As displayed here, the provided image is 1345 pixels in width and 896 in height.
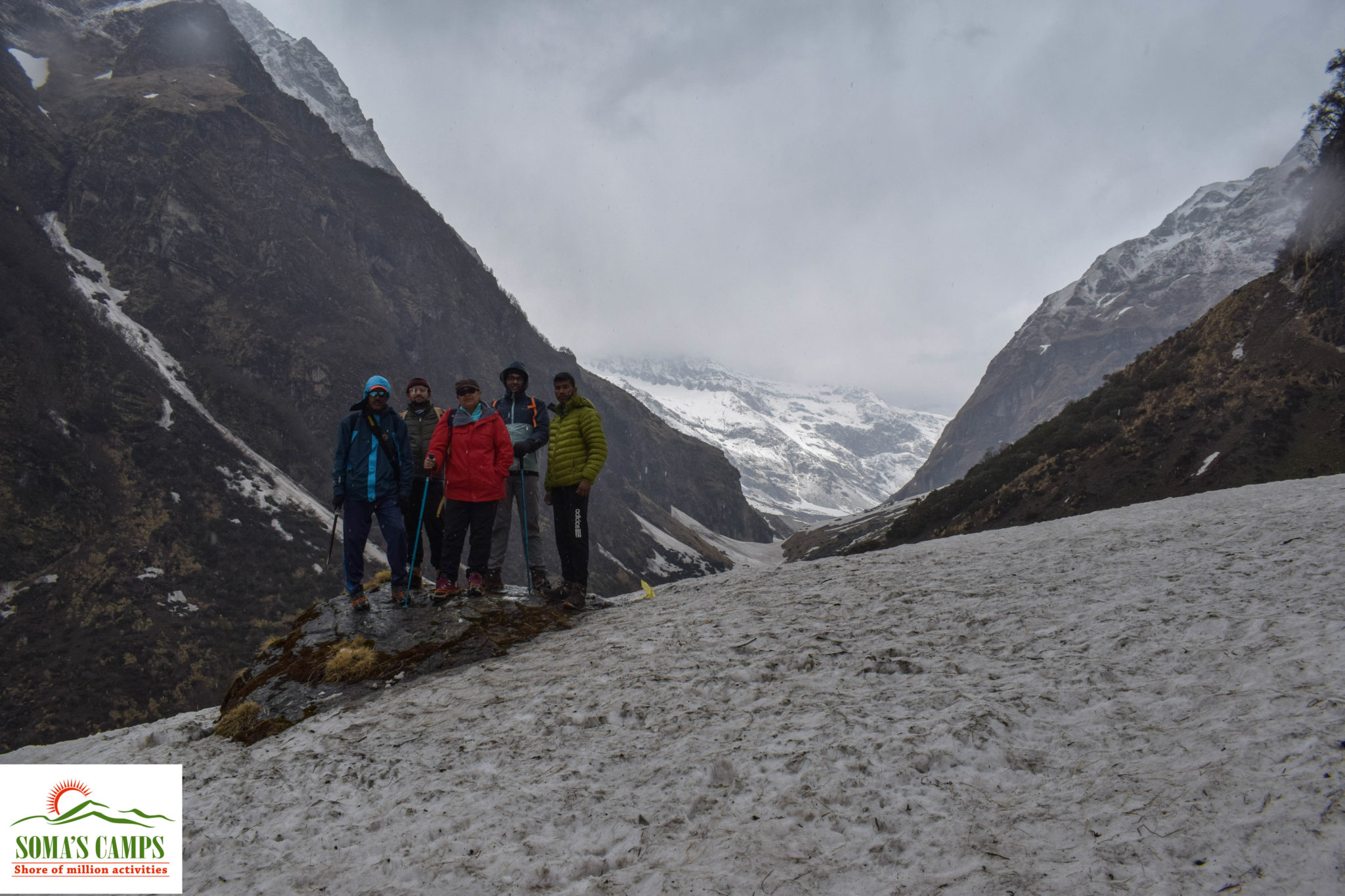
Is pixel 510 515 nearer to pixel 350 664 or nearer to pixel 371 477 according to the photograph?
pixel 371 477

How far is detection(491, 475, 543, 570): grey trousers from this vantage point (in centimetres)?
1047

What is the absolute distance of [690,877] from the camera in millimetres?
3594

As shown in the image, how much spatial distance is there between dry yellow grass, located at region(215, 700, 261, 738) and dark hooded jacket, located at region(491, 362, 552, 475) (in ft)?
15.6

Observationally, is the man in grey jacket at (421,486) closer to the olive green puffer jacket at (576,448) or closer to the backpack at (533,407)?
the backpack at (533,407)

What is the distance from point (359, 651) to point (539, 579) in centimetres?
349

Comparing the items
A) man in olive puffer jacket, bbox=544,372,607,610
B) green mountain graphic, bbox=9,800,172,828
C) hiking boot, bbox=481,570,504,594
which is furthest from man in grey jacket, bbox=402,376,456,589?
green mountain graphic, bbox=9,800,172,828

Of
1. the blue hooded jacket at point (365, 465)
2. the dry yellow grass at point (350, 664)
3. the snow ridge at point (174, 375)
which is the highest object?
the snow ridge at point (174, 375)

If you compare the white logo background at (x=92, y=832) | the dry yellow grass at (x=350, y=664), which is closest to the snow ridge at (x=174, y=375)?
the dry yellow grass at (x=350, y=664)

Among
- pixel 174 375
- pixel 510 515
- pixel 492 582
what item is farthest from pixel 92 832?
pixel 174 375

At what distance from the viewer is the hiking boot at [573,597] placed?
1073 cm

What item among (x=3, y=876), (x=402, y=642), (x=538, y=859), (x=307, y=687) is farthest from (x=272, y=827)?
(x=402, y=642)

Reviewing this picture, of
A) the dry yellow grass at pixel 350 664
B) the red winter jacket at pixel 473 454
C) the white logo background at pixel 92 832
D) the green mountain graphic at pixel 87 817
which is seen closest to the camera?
the white logo background at pixel 92 832

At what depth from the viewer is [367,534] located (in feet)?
31.3

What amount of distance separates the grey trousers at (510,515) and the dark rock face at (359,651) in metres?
0.86
